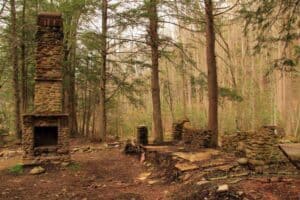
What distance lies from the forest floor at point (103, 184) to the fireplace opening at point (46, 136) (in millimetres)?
1060

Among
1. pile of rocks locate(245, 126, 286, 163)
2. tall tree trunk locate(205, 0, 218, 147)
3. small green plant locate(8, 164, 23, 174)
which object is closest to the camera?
pile of rocks locate(245, 126, 286, 163)

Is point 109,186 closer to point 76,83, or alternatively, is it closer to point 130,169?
point 130,169

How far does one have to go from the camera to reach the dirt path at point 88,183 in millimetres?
8234

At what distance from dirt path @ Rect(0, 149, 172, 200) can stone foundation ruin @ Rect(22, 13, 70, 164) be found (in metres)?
0.83

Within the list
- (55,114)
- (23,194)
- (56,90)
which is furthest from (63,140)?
(23,194)

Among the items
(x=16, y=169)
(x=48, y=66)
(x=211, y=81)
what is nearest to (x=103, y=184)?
(x=16, y=169)

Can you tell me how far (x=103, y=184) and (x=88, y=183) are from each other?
47 cm

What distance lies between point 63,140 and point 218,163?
558cm

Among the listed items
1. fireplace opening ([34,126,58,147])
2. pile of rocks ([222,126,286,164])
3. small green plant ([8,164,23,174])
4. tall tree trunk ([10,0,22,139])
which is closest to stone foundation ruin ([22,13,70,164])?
fireplace opening ([34,126,58,147])

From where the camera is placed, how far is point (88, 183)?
9.58m

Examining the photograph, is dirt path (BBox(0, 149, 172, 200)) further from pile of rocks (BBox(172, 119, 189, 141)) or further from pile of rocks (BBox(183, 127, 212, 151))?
pile of rocks (BBox(172, 119, 189, 141))

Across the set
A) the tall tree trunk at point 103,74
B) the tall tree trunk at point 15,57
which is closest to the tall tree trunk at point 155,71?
the tall tree trunk at point 103,74

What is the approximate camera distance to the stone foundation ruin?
11.4m

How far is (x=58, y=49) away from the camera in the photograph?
40.0 feet
